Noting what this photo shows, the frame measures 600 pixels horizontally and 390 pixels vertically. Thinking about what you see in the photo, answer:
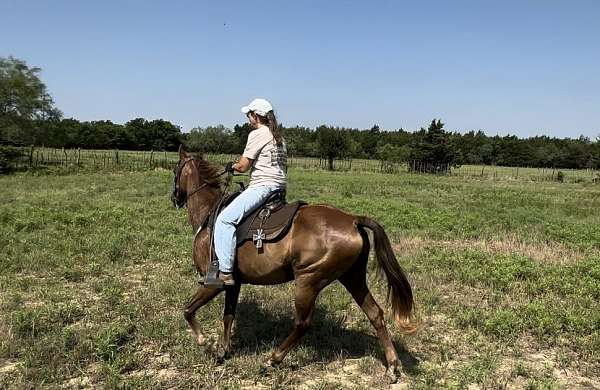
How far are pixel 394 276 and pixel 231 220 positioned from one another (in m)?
2.00

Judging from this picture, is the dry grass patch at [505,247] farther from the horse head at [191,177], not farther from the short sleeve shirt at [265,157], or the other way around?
the short sleeve shirt at [265,157]

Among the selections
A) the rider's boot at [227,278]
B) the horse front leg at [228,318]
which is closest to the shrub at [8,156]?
the horse front leg at [228,318]

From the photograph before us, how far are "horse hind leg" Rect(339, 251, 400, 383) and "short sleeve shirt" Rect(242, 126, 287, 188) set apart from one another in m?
1.34

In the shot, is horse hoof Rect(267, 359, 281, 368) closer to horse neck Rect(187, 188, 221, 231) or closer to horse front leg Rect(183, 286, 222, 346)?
horse front leg Rect(183, 286, 222, 346)

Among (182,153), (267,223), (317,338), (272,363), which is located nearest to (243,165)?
(267,223)

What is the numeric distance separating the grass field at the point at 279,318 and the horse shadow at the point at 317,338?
0.02 meters

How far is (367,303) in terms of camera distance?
216 inches

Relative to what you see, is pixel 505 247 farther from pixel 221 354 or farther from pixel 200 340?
pixel 200 340

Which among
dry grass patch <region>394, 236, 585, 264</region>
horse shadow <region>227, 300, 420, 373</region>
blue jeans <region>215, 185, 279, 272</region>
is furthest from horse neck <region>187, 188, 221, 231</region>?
dry grass patch <region>394, 236, 585, 264</region>

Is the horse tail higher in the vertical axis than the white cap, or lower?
lower

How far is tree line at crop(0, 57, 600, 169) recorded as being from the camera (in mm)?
44344

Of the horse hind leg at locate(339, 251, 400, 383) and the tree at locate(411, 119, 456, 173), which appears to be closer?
the horse hind leg at locate(339, 251, 400, 383)

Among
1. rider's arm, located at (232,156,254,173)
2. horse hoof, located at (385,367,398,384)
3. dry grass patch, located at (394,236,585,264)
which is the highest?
rider's arm, located at (232,156,254,173)

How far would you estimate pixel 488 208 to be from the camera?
20.2 metres
